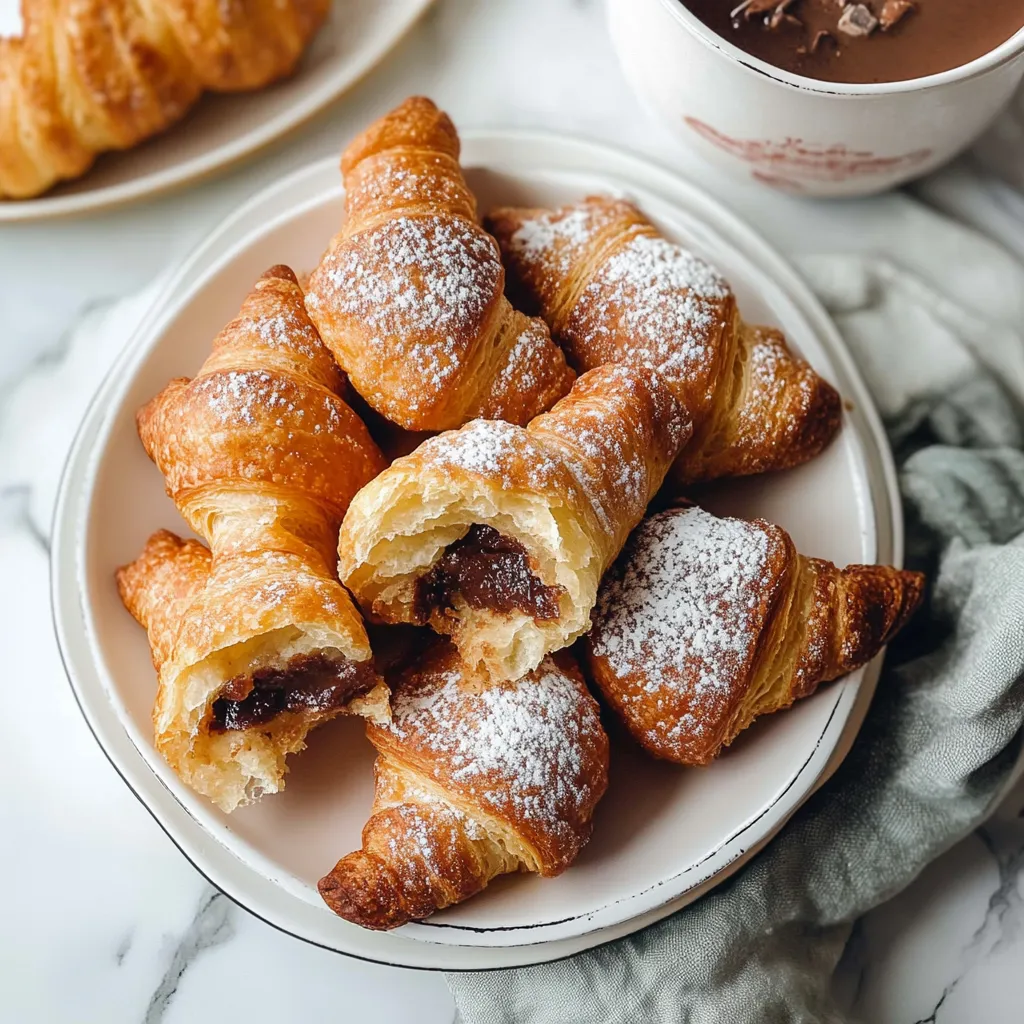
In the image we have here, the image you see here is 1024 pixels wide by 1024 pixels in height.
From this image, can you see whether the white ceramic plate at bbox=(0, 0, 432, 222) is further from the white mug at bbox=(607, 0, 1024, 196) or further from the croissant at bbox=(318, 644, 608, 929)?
the croissant at bbox=(318, 644, 608, 929)

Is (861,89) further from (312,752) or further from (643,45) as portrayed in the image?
(312,752)

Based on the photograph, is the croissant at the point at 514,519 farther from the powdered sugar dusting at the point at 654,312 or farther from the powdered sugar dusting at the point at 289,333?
the powdered sugar dusting at the point at 289,333

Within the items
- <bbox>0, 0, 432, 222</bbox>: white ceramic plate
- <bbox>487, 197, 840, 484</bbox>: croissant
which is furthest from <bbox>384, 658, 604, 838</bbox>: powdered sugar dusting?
<bbox>0, 0, 432, 222</bbox>: white ceramic plate

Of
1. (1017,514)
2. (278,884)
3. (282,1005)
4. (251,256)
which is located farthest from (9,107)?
(1017,514)

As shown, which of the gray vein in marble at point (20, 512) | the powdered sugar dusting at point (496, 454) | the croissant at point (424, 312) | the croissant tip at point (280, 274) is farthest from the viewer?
the gray vein in marble at point (20, 512)

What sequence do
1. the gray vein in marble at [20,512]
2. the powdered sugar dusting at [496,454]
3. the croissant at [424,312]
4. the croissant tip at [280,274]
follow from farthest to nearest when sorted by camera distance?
1. the gray vein in marble at [20,512]
2. the croissant tip at [280,274]
3. the croissant at [424,312]
4. the powdered sugar dusting at [496,454]

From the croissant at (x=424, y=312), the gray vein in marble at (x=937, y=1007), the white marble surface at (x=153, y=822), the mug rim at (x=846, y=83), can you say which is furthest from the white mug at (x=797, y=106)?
the gray vein in marble at (x=937, y=1007)

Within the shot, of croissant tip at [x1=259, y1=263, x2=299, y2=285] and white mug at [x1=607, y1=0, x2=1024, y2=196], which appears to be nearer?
white mug at [x1=607, y1=0, x2=1024, y2=196]
